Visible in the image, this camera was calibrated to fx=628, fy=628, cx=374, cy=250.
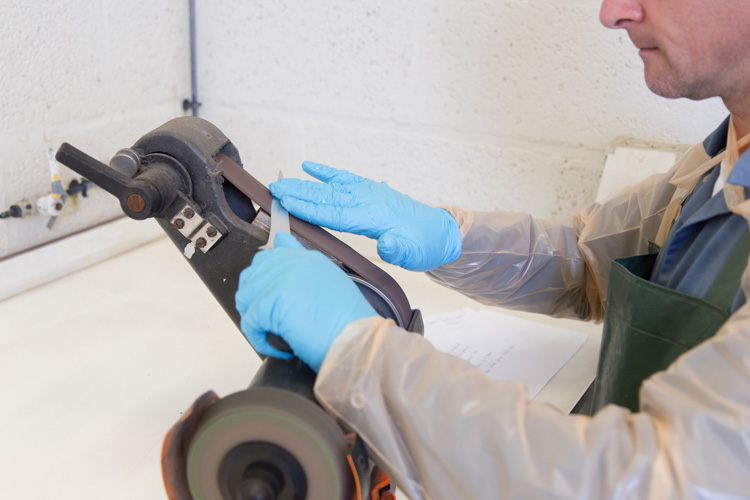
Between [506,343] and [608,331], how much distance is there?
0.38 metres

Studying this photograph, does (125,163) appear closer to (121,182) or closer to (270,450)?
(121,182)

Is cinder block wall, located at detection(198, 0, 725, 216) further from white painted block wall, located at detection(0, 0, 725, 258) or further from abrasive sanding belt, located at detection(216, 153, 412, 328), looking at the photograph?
abrasive sanding belt, located at detection(216, 153, 412, 328)

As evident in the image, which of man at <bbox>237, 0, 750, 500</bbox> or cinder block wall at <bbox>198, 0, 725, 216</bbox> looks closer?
man at <bbox>237, 0, 750, 500</bbox>

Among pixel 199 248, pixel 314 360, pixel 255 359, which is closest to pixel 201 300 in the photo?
pixel 255 359

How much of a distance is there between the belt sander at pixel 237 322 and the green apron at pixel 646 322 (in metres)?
0.30

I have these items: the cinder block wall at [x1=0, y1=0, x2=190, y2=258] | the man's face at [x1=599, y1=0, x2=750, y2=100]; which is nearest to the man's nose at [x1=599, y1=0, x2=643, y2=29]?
the man's face at [x1=599, y1=0, x2=750, y2=100]

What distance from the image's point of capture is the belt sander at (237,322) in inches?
25.2

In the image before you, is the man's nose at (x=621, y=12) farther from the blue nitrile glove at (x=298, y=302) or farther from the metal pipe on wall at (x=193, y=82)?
the metal pipe on wall at (x=193, y=82)

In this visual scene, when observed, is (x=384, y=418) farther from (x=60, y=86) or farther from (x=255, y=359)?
(x=60, y=86)

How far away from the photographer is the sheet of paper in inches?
48.3

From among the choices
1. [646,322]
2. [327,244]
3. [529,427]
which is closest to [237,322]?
[327,244]

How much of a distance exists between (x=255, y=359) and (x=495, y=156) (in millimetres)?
803

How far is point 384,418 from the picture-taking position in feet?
2.21

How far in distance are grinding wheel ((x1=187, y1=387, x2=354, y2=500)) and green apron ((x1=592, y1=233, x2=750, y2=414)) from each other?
47 centimetres
